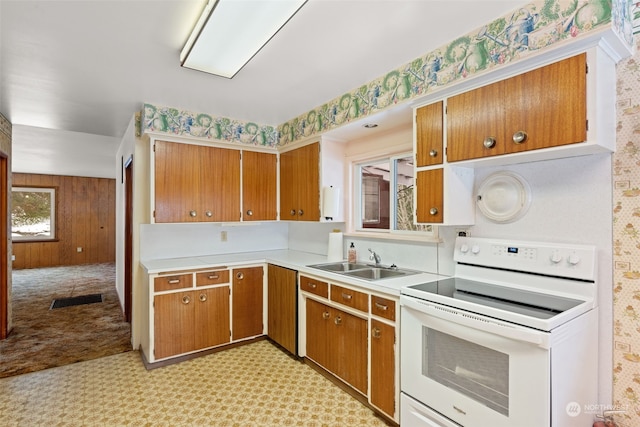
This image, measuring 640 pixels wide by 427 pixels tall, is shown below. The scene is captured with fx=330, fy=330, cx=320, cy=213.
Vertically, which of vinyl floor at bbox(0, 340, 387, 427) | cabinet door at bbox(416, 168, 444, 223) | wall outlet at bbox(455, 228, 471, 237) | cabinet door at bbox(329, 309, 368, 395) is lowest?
vinyl floor at bbox(0, 340, 387, 427)

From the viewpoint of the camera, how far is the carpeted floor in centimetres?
309

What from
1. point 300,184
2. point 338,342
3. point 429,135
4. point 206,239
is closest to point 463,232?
point 429,135

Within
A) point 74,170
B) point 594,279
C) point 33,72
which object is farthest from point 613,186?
point 74,170

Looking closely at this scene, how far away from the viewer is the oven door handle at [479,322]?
134 centimetres

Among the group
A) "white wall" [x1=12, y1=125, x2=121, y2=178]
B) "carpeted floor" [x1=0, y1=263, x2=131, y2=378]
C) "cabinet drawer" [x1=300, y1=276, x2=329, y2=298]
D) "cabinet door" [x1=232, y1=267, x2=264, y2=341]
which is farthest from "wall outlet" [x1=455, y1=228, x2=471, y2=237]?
"white wall" [x1=12, y1=125, x2=121, y2=178]

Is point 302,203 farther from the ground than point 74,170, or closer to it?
closer to it

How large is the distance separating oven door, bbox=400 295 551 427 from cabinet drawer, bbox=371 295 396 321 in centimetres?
9

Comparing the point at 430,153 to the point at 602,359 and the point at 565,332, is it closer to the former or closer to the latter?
the point at 565,332

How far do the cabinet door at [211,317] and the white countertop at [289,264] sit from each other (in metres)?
0.27

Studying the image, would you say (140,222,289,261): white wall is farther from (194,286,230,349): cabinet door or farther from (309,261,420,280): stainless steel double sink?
(309,261,420,280): stainless steel double sink

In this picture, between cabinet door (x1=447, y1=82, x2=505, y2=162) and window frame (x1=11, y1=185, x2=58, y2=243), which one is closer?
cabinet door (x1=447, y1=82, x2=505, y2=162)

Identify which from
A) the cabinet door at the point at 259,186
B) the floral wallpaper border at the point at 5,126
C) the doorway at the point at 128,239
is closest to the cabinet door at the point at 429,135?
the cabinet door at the point at 259,186

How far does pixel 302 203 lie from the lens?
3426 mm

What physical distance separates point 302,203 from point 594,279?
7.88ft
